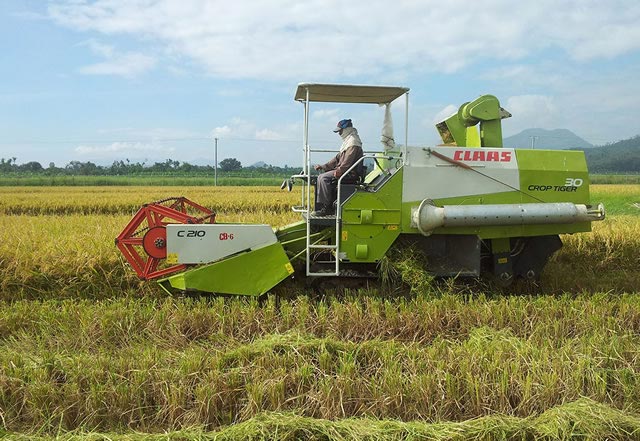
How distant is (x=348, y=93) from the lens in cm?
674

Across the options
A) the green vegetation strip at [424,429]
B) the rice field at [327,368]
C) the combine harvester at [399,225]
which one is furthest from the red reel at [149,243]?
the green vegetation strip at [424,429]

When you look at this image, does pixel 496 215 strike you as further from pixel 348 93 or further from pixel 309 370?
pixel 309 370

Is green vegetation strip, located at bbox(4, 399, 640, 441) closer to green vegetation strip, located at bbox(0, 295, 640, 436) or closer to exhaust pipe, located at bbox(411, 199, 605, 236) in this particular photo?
green vegetation strip, located at bbox(0, 295, 640, 436)

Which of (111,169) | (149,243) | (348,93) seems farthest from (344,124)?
(111,169)

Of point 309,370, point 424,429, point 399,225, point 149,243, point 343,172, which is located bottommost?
point 424,429

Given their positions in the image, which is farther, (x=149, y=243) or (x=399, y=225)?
(x=399, y=225)

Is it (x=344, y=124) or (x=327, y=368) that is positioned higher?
(x=344, y=124)

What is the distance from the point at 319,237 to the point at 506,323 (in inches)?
101

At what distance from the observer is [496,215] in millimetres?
6434

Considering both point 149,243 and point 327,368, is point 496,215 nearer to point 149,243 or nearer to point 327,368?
point 327,368

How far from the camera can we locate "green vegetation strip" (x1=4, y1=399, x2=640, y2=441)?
3312mm

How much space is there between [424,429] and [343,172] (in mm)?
3841

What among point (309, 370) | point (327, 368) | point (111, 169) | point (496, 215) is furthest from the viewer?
point (111, 169)

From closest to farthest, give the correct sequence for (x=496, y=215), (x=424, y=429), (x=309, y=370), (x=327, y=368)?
(x=424, y=429), (x=309, y=370), (x=327, y=368), (x=496, y=215)
